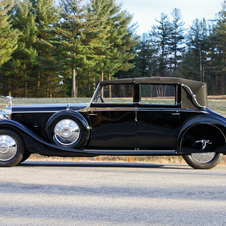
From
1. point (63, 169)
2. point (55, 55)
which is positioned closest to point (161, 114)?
point (63, 169)

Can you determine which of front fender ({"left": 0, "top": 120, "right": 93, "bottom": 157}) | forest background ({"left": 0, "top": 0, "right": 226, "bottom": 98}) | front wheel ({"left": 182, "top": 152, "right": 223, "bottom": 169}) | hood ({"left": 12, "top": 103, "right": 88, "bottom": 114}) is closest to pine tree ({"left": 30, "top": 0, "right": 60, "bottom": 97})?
forest background ({"left": 0, "top": 0, "right": 226, "bottom": 98})

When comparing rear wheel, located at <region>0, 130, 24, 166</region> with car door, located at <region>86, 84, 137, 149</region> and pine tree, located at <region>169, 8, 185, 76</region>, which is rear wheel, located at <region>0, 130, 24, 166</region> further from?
pine tree, located at <region>169, 8, 185, 76</region>

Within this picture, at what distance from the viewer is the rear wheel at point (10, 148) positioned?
673 cm

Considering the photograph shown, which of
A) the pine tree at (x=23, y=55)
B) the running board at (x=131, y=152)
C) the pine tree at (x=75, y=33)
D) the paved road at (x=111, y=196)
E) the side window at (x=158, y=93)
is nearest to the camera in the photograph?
the paved road at (x=111, y=196)

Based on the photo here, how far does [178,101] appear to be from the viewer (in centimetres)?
674

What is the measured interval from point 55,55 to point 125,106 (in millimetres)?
35141

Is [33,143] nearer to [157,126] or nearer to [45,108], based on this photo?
[45,108]

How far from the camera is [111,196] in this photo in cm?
451

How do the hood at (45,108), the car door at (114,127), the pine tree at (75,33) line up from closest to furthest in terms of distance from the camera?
the car door at (114,127) < the hood at (45,108) < the pine tree at (75,33)

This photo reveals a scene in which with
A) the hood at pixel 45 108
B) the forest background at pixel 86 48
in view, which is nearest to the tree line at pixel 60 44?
the forest background at pixel 86 48

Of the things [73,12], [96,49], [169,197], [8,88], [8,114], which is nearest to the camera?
[169,197]

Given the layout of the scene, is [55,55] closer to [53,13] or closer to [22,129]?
[53,13]

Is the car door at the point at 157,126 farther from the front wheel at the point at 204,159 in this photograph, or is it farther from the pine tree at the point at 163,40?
the pine tree at the point at 163,40

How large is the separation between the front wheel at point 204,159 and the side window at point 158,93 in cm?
120
